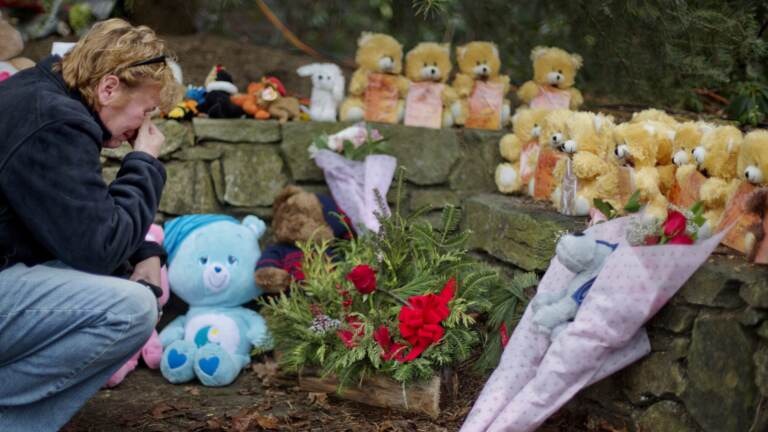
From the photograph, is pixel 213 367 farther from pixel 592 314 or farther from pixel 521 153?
pixel 521 153

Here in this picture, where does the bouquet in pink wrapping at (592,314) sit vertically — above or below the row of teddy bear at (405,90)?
below

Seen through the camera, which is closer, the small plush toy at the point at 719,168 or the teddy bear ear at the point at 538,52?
the small plush toy at the point at 719,168

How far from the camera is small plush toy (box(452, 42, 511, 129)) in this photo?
4434 millimetres

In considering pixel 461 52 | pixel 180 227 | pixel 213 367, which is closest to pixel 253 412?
pixel 213 367

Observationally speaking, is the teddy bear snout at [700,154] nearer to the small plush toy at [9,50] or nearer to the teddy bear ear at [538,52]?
the teddy bear ear at [538,52]

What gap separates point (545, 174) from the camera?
3961 millimetres

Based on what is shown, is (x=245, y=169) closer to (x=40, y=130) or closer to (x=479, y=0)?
(x=479, y=0)

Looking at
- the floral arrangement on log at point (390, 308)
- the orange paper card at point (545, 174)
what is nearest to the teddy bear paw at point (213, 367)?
the floral arrangement on log at point (390, 308)

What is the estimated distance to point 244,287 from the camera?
3.93 m

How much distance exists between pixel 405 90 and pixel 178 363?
1786 millimetres

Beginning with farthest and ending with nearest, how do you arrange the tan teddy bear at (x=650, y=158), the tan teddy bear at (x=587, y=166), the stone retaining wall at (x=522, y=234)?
the tan teddy bear at (x=587, y=166)
the tan teddy bear at (x=650, y=158)
the stone retaining wall at (x=522, y=234)

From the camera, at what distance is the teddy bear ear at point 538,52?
4.43m

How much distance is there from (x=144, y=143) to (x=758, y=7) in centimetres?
323

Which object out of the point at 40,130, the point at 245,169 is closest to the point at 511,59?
the point at 245,169
